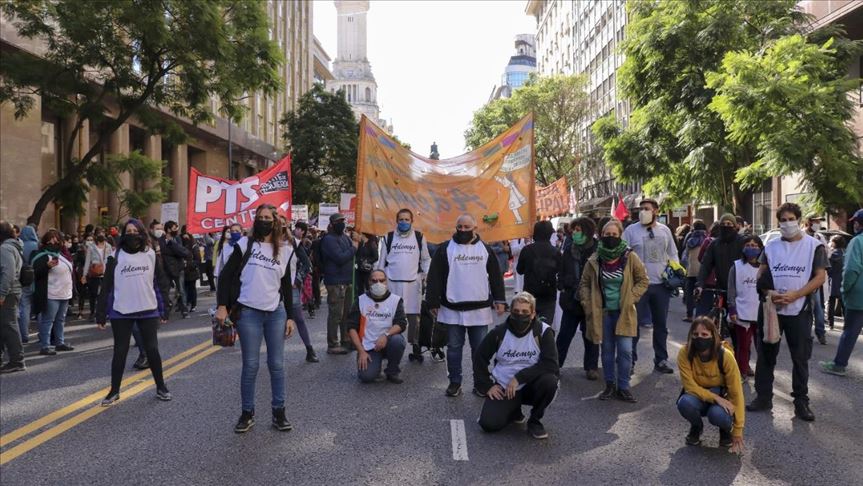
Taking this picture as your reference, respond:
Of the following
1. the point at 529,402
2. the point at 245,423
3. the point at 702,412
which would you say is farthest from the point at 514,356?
the point at 245,423

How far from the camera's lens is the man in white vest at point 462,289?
7.36 m

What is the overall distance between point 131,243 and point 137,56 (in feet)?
37.2

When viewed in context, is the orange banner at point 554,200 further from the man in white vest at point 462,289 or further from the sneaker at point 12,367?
the sneaker at point 12,367

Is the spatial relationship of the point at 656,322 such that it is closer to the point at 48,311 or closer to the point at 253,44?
the point at 48,311

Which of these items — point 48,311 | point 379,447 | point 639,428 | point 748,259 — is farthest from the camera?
point 48,311

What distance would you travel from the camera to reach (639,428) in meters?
6.16

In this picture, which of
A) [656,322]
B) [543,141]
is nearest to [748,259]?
[656,322]

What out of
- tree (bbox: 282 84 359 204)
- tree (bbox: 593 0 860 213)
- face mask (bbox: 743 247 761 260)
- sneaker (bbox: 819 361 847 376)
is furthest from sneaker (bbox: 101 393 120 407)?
tree (bbox: 282 84 359 204)

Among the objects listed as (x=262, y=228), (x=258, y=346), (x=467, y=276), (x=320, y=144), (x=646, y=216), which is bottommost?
(x=258, y=346)

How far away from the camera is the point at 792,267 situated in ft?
21.6

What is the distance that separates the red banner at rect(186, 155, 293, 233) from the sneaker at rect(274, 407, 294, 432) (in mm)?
11486

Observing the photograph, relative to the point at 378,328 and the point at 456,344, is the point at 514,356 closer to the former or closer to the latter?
the point at 456,344

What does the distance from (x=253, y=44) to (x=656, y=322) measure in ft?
41.8

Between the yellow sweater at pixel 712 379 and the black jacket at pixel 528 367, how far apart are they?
97 cm
